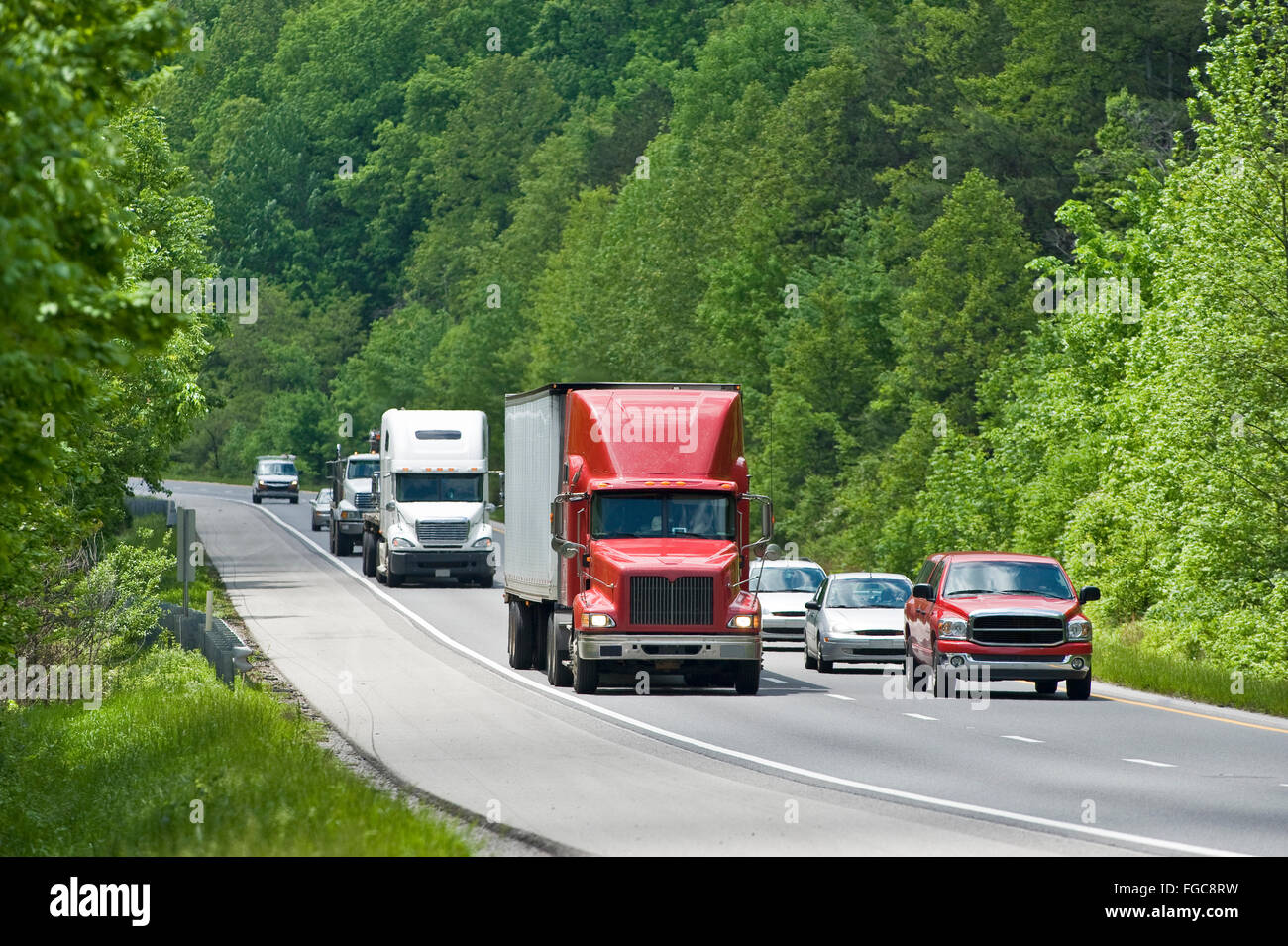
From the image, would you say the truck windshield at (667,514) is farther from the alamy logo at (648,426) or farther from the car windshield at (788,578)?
the car windshield at (788,578)

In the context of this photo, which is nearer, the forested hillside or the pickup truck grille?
the pickup truck grille

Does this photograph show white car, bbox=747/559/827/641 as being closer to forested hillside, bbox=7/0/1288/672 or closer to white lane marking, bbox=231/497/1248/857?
forested hillside, bbox=7/0/1288/672

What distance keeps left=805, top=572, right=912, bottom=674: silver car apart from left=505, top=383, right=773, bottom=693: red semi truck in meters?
3.88

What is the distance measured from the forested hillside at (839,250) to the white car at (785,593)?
556 centimetres

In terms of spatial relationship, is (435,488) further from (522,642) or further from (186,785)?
(186,785)

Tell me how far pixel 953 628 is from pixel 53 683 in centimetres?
1223

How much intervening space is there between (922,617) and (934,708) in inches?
91.7

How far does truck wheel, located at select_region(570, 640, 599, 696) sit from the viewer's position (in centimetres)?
2466

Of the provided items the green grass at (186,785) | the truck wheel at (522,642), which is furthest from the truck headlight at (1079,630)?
the green grass at (186,785)

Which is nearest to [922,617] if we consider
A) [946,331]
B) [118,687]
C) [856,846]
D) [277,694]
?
[277,694]

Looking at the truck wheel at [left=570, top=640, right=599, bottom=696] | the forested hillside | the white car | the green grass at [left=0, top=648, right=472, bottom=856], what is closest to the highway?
the truck wheel at [left=570, top=640, right=599, bottom=696]

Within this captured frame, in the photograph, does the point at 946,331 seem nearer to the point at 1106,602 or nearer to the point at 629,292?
the point at 1106,602

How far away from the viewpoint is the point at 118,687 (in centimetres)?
2559

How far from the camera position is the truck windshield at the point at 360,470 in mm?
56438
